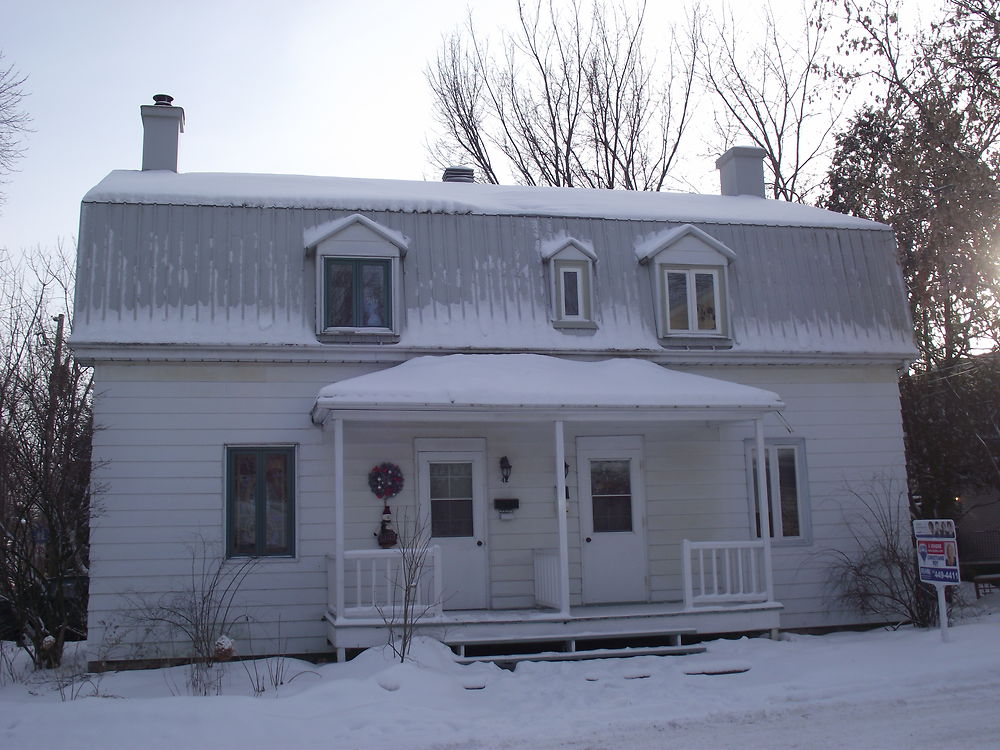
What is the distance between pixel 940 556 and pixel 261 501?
8.03 metres

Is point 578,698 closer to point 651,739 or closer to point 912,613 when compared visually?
point 651,739

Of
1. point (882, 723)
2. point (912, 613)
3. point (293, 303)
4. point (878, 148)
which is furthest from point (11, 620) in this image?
point (878, 148)

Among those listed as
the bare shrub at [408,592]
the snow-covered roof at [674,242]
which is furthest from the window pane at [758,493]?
the bare shrub at [408,592]

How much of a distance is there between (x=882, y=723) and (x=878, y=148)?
12.9 meters

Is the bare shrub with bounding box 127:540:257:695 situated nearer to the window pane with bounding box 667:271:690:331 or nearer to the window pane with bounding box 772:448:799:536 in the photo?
the window pane with bounding box 667:271:690:331

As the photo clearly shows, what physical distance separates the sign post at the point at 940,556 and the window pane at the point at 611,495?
3632 mm

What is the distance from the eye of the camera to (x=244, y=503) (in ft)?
37.7

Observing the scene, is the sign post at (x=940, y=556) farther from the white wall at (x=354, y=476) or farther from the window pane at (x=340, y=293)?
the window pane at (x=340, y=293)

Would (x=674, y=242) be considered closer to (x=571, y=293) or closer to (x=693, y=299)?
(x=693, y=299)

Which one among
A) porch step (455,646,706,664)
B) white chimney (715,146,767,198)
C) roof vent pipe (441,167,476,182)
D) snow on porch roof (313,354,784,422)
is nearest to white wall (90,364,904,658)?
snow on porch roof (313,354,784,422)

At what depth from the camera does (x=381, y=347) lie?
1181 centimetres

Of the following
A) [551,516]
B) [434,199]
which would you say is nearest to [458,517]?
[551,516]

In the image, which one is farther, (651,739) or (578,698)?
(578,698)

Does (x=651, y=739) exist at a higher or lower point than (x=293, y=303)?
lower
